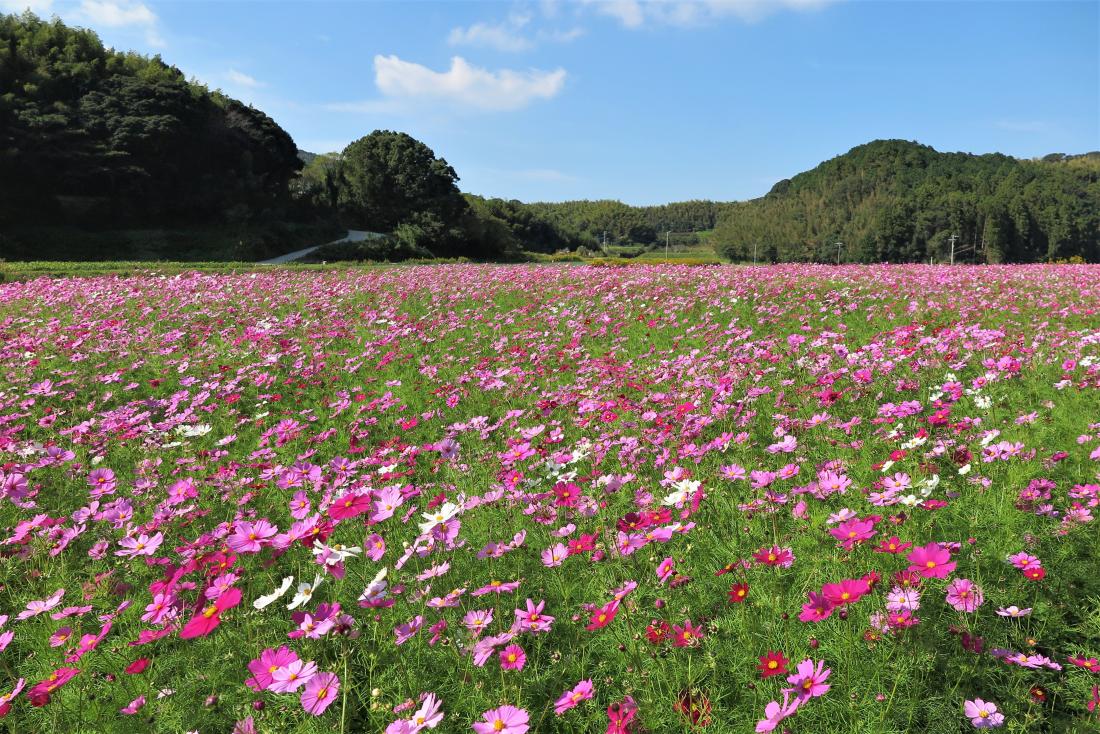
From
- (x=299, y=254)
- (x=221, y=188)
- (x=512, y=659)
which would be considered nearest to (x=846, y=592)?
(x=512, y=659)

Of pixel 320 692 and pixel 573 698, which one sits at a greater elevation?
pixel 320 692

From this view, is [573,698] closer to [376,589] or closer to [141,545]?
[376,589]

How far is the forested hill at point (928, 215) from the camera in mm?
64875

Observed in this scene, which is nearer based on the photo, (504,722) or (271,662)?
(504,722)

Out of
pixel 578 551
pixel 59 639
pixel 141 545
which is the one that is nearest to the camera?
pixel 59 639

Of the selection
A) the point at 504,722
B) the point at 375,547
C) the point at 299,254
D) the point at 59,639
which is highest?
the point at 299,254

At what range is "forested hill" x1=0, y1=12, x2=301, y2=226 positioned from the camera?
29562mm

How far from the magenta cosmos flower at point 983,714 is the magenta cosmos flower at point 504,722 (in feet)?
3.65

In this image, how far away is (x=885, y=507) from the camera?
230 centimetres

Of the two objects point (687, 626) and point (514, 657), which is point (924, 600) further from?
Result: point (514, 657)

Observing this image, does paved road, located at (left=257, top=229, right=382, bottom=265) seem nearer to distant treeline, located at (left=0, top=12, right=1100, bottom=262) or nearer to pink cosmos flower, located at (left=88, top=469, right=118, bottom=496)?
distant treeline, located at (left=0, top=12, right=1100, bottom=262)

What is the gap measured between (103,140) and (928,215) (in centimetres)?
8402

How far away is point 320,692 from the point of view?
4.36 feet

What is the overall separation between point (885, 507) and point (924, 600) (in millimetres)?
469
